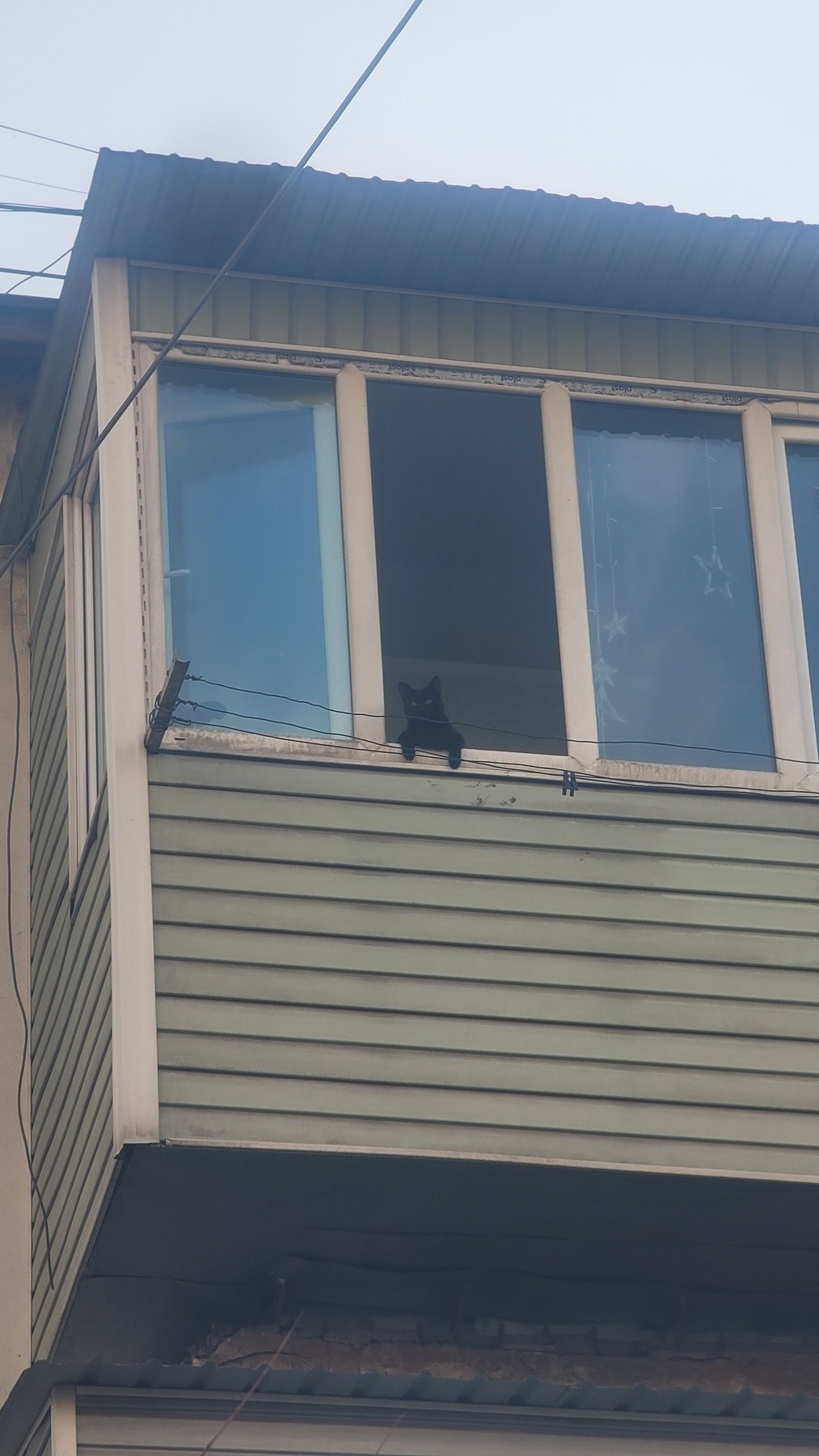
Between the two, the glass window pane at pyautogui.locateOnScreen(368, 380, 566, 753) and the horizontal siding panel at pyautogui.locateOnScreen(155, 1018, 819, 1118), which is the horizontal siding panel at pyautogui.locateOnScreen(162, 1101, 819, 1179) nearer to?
the horizontal siding panel at pyautogui.locateOnScreen(155, 1018, 819, 1118)

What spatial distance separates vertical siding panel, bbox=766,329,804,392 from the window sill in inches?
70.7

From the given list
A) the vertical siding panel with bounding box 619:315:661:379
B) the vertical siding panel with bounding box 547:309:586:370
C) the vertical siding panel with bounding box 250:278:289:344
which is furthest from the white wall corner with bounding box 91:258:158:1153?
the vertical siding panel with bounding box 619:315:661:379

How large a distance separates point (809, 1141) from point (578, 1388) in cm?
124

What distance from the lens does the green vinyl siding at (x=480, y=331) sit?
8094mm

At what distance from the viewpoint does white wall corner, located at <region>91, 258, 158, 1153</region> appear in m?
6.72

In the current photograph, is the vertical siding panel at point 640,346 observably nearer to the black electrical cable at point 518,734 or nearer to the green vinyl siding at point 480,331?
the green vinyl siding at point 480,331

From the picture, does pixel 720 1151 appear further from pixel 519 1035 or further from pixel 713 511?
pixel 713 511

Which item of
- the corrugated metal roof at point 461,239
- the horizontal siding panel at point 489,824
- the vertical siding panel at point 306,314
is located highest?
the corrugated metal roof at point 461,239

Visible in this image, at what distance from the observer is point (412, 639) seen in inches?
312

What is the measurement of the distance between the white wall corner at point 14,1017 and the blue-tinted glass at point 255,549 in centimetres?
266

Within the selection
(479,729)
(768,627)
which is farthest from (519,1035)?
(768,627)

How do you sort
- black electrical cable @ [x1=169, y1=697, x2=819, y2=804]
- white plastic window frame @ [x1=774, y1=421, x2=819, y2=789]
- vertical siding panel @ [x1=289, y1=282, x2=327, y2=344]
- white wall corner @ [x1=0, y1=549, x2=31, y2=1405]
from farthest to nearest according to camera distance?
white wall corner @ [x1=0, y1=549, x2=31, y2=1405], vertical siding panel @ [x1=289, y1=282, x2=327, y2=344], white plastic window frame @ [x1=774, y1=421, x2=819, y2=789], black electrical cable @ [x1=169, y1=697, x2=819, y2=804]

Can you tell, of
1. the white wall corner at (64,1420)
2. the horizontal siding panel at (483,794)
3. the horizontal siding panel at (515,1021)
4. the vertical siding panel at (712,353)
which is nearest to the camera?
the white wall corner at (64,1420)

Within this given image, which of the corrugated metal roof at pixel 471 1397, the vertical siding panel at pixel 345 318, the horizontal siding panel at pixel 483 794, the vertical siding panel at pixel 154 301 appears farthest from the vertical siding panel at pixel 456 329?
the corrugated metal roof at pixel 471 1397
